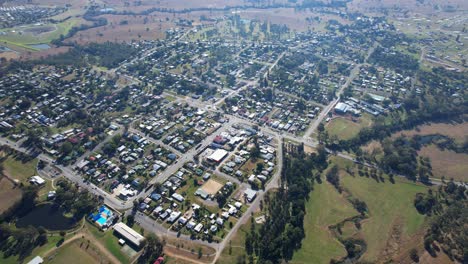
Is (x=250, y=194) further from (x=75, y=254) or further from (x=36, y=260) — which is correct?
(x=36, y=260)

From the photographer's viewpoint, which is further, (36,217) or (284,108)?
(284,108)

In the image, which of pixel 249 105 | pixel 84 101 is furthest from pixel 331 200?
pixel 84 101

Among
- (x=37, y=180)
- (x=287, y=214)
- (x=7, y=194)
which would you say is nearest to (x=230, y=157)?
(x=287, y=214)

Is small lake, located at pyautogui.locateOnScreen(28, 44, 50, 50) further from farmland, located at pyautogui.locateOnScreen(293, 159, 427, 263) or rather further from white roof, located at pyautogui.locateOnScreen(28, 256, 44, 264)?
farmland, located at pyautogui.locateOnScreen(293, 159, 427, 263)

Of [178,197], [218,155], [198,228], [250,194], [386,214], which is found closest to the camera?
[198,228]

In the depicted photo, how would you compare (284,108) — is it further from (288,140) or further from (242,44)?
(242,44)

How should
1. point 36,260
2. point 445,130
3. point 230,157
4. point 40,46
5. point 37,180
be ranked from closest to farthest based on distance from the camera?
point 36,260 < point 37,180 < point 230,157 < point 445,130 < point 40,46

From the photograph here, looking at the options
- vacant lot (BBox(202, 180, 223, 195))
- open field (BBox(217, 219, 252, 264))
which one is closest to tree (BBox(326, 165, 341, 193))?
open field (BBox(217, 219, 252, 264))
